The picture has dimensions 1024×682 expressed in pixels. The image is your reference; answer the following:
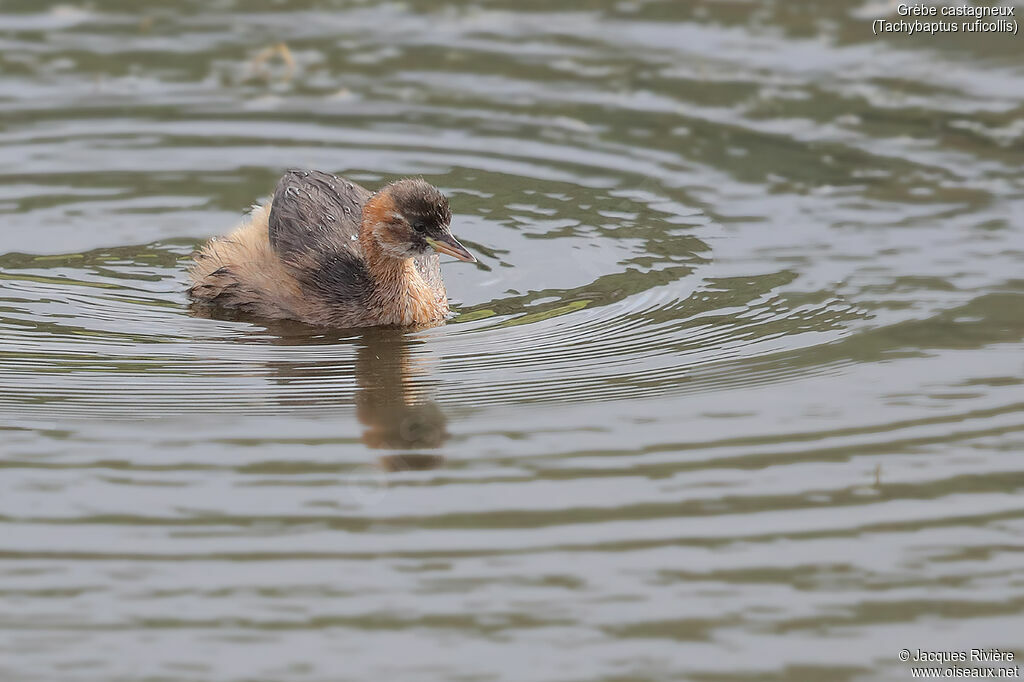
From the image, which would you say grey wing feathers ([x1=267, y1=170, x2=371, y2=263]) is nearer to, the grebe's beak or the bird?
the bird

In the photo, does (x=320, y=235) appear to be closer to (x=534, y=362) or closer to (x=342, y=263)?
(x=342, y=263)

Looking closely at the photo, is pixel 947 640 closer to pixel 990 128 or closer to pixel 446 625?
pixel 446 625

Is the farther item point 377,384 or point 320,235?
point 320,235

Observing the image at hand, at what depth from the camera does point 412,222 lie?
27.6 ft

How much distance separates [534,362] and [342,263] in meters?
1.58

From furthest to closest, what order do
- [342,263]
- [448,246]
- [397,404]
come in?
[342,263] → [448,246] → [397,404]

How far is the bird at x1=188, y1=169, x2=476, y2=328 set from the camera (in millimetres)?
8383

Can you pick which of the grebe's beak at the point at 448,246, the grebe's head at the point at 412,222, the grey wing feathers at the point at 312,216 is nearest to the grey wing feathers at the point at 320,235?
the grey wing feathers at the point at 312,216

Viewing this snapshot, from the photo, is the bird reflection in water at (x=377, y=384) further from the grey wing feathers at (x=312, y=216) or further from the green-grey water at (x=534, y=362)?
the grey wing feathers at (x=312, y=216)

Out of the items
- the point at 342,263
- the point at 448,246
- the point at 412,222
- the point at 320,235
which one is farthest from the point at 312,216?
the point at 448,246

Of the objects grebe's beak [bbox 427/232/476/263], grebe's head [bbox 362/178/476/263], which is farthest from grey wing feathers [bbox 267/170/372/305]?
grebe's beak [bbox 427/232/476/263]

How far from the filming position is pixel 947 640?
5.11 m

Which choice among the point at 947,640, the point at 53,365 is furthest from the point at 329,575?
the point at 53,365

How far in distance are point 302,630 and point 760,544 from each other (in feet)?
5.41
